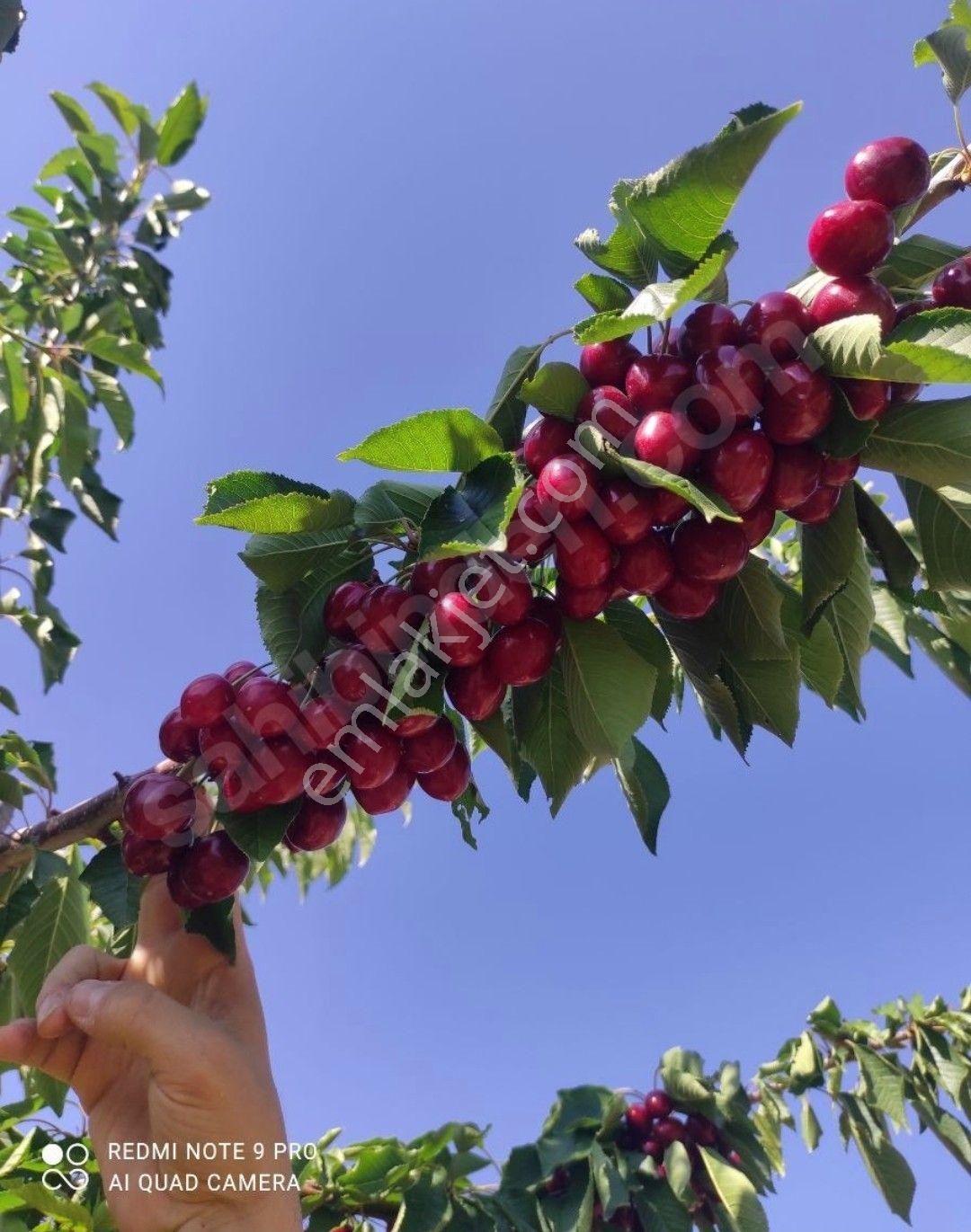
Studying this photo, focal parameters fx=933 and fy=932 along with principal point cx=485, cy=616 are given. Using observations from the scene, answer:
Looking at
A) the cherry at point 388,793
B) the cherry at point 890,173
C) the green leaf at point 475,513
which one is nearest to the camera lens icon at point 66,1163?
the cherry at point 388,793

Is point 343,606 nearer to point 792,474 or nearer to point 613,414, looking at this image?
point 613,414

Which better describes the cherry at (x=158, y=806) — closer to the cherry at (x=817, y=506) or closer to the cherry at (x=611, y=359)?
the cherry at (x=611, y=359)

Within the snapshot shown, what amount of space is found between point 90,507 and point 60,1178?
2365 mm

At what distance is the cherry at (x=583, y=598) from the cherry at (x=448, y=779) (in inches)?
9.2

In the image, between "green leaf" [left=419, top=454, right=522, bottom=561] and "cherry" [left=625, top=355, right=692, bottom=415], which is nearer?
"green leaf" [left=419, top=454, right=522, bottom=561]

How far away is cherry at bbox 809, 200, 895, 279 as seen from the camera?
102 centimetres

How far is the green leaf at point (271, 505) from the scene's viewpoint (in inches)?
37.5

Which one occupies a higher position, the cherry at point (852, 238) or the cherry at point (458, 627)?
the cherry at point (852, 238)

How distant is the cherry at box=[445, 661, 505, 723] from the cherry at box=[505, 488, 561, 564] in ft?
0.48

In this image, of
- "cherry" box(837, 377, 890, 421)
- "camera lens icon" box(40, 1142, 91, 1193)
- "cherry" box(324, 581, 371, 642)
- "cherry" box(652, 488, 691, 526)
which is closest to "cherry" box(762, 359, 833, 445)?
"cherry" box(837, 377, 890, 421)

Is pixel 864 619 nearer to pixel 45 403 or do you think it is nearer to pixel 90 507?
pixel 45 403

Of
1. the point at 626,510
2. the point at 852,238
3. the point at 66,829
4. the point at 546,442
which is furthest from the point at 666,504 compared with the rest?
the point at 66,829

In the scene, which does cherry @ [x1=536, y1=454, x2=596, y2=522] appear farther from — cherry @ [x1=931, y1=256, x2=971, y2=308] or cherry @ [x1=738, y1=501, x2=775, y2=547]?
cherry @ [x1=931, y1=256, x2=971, y2=308]

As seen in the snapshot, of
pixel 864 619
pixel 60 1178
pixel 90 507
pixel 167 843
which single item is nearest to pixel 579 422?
pixel 864 619
